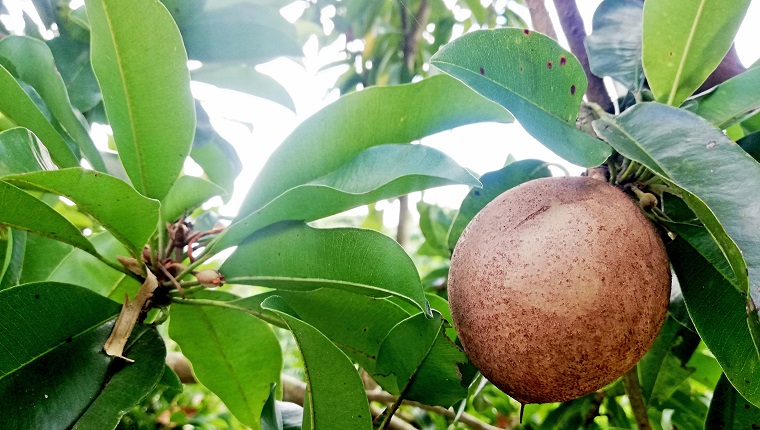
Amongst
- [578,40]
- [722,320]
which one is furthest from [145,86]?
[722,320]

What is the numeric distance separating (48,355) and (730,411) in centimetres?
92

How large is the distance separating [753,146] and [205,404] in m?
1.76

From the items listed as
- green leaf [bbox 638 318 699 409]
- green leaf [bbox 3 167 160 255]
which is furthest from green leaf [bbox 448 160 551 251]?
green leaf [bbox 3 167 160 255]

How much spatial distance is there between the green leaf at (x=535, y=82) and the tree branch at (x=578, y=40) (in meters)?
0.20

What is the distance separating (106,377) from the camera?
690 millimetres

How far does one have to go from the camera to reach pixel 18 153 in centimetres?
60

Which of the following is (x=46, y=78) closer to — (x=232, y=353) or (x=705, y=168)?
(x=232, y=353)

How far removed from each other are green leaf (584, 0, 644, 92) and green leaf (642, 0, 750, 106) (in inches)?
2.0

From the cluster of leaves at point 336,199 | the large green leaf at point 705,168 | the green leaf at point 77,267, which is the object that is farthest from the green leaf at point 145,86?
the large green leaf at point 705,168

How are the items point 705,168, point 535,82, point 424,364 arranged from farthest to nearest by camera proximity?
1. point 424,364
2. point 535,82
3. point 705,168

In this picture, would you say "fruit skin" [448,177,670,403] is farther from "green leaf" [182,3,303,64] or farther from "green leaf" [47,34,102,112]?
"green leaf" [47,34,102,112]

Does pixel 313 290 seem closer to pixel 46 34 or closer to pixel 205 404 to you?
pixel 46 34

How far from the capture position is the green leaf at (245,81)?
3.59 ft

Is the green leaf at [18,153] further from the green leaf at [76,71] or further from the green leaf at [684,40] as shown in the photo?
the green leaf at [684,40]
